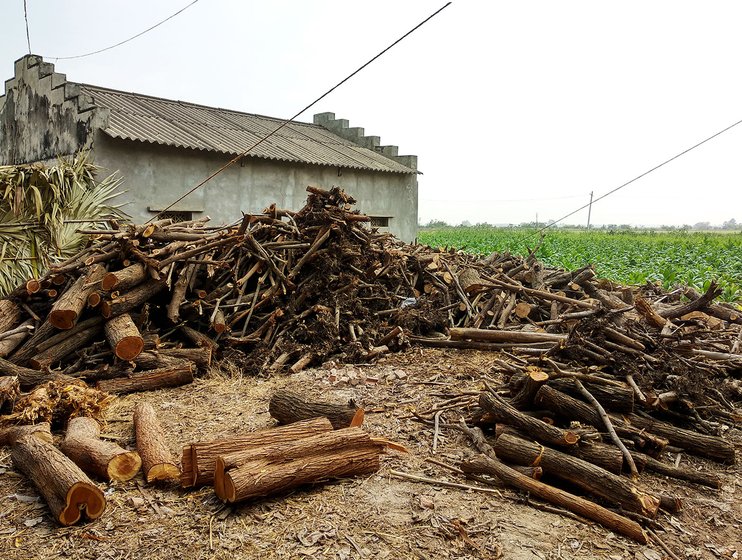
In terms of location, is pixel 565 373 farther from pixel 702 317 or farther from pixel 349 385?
pixel 702 317

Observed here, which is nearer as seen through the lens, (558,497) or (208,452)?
(558,497)

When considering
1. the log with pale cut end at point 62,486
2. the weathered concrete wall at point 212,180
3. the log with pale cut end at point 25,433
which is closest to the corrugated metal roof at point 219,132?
the weathered concrete wall at point 212,180

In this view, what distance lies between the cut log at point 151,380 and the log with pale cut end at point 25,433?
4.50 ft

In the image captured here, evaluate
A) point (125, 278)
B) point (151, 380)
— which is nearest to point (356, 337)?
point (151, 380)

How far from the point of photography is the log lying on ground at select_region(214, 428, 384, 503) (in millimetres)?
3652

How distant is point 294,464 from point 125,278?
13.5 ft

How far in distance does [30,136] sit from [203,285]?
31.6 feet

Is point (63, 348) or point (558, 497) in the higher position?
point (63, 348)

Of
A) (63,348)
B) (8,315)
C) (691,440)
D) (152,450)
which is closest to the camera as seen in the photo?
(152,450)

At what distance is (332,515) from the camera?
3.68 metres

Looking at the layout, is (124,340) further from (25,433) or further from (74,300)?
(25,433)

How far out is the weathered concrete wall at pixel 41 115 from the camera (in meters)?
12.6

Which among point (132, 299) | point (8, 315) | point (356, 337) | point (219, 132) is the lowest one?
point (356, 337)

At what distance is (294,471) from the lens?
3.83 metres
